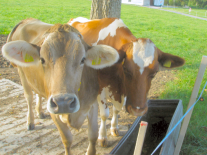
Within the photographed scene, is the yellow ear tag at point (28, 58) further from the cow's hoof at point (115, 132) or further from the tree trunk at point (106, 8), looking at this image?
the tree trunk at point (106, 8)

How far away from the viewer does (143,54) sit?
7.77ft

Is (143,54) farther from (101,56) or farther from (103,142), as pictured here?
(103,142)

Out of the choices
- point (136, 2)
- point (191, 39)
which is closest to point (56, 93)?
point (191, 39)

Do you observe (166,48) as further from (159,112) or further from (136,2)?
(136,2)

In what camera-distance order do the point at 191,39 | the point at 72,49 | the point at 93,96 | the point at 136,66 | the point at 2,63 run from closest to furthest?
the point at 72,49 < the point at 136,66 < the point at 93,96 < the point at 2,63 < the point at 191,39

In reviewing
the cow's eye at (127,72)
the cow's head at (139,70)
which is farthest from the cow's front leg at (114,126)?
the cow's eye at (127,72)

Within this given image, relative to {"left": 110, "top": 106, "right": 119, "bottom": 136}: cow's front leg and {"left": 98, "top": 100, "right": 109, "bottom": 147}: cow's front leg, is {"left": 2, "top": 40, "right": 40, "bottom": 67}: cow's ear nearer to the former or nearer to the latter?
{"left": 98, "top": 100, "right": 109, "bottom": 147}: cow's front leg

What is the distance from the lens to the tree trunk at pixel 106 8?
4.76 meters

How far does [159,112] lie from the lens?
130 inches

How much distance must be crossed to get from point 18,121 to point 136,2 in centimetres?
4961

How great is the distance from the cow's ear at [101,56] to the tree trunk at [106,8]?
281 cm

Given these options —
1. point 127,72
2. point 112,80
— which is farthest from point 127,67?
point 112,80

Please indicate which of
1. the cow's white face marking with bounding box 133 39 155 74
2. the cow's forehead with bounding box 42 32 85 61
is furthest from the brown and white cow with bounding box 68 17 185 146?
the cow's forehead with bounding box 42 32 85 61

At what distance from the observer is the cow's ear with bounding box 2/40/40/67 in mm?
2096
